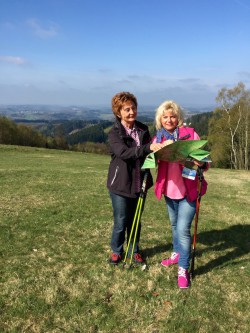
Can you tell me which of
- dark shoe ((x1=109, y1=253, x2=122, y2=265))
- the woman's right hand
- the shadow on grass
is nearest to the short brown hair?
the woman's right hand

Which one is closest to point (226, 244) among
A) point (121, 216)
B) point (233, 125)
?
point (121, 216)

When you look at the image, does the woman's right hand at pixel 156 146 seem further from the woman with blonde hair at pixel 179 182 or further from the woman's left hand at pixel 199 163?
the woman's left hand at pixel 199 163

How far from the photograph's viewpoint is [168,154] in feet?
16.5

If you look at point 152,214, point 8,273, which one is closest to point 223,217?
point 152,214

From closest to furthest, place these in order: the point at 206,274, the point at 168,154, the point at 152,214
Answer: the point at 168,154, the point at 206,274, the point at 152,214

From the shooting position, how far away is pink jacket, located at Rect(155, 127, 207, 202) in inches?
205

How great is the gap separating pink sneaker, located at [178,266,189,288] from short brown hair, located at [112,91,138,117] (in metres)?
2.84

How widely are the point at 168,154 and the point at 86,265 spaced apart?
2653 millimetres

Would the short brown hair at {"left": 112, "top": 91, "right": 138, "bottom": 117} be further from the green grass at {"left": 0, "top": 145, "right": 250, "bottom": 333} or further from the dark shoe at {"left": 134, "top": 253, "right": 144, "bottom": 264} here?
the green grass at {"left": 0, "top": 145, "right": 250, "bottom": 333}

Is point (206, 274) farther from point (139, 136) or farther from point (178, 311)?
point (139, 136)

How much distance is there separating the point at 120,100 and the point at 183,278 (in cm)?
312

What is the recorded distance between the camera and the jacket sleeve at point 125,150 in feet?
16.7

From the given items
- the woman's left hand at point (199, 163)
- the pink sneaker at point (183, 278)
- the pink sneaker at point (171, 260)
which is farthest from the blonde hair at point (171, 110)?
the pink sneaker at point (171, 260)

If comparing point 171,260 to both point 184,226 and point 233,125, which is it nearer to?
point 184,226
